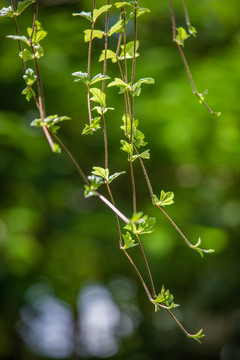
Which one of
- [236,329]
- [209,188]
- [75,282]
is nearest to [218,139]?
[209,188]

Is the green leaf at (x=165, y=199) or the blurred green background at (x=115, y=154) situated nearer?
the green leaf at (x=165, y=199)

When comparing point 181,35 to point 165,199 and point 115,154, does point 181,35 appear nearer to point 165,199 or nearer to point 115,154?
point 165,199

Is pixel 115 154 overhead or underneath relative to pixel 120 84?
underneath

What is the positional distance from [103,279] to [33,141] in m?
1.95

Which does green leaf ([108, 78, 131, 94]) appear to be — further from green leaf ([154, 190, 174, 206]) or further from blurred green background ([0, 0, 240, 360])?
blurred green background ([0, 0, 240, 360])

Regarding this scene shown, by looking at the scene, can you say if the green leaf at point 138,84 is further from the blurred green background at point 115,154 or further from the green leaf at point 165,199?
the blurred green background at point 115,154

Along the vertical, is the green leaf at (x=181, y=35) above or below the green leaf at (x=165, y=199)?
above


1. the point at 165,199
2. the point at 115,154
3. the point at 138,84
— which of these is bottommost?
the point at 115,154

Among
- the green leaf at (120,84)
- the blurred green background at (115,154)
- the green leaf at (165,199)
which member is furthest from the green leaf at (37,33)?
the blurred green background at (115,154)

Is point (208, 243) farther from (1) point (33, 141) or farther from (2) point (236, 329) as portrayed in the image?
(2) point (236, 329)

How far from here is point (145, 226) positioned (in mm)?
452

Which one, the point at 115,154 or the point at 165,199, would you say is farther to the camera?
the point at 115,154

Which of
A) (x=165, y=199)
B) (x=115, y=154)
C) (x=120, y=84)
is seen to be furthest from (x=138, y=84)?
(x=115, y=154)

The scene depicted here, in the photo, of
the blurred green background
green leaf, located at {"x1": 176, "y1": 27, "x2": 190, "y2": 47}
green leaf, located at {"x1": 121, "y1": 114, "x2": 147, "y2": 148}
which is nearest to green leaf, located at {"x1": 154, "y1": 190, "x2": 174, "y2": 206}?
green leaf, located at {"x1": 121, "y1": 114, "x2": 147, "y2": 148}
